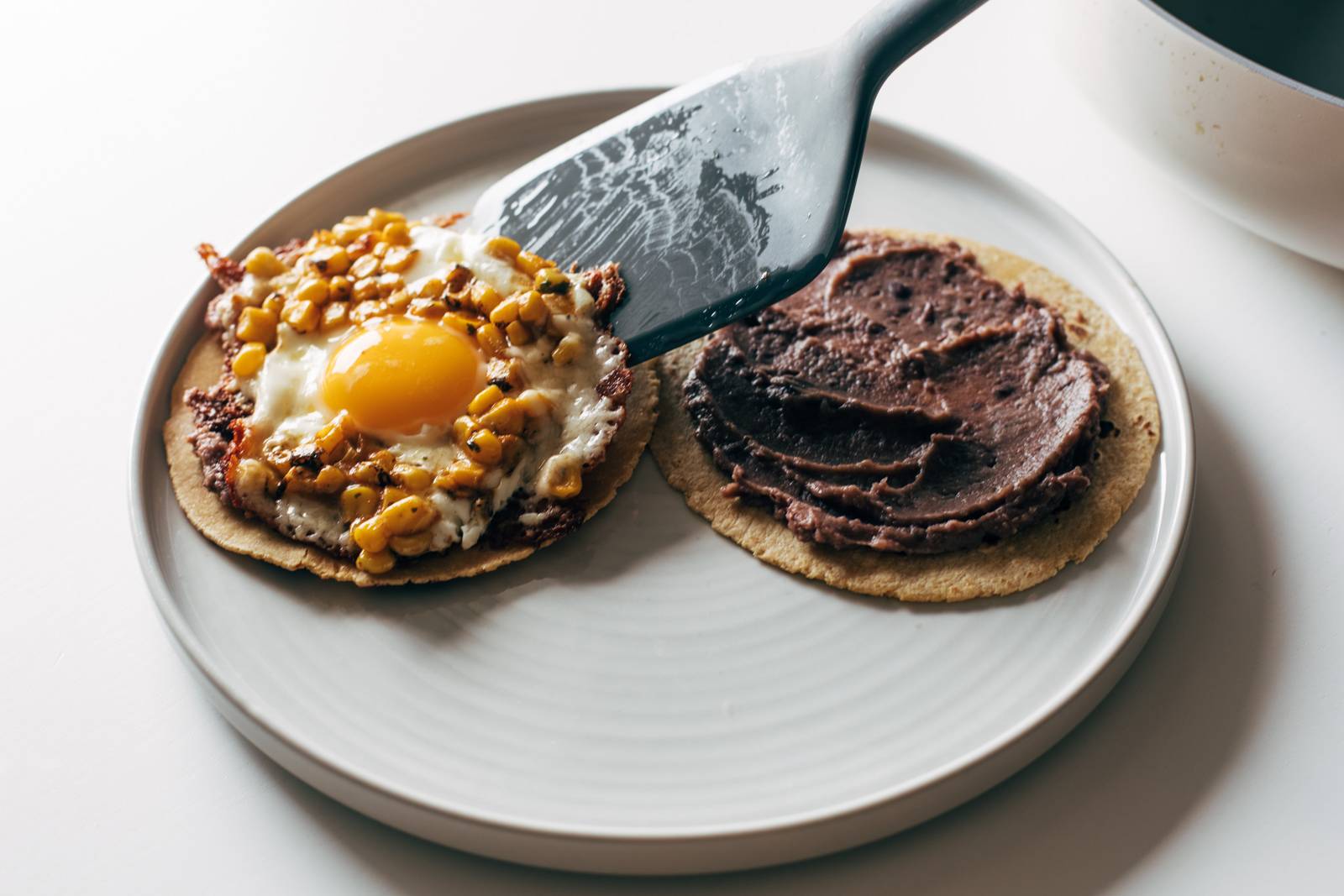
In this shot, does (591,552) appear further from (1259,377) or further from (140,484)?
(1259,377)

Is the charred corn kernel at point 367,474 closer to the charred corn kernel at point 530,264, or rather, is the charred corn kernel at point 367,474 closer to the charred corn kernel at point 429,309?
the charred corn kernel at point 429,309

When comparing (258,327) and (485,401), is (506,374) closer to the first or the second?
(485,401)

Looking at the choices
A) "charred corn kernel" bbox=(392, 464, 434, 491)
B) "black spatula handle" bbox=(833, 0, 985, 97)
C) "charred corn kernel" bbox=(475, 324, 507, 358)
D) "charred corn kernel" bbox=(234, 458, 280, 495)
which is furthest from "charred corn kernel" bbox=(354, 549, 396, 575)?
"black spatula handle" bbox=(833, 0, 985, 97)

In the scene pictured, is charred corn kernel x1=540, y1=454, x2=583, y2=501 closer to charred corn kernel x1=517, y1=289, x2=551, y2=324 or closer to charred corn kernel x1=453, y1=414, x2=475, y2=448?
charred corn kernel x1=453, y1=414, x2=475, y2=448

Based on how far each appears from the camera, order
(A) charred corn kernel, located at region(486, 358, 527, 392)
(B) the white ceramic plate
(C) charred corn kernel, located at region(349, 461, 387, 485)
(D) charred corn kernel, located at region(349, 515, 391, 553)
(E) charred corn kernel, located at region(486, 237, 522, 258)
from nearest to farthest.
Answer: (B) the white ceramic plate → (D) charred corn kernel, located at region(349, 515, 391, 553) → (C) charred corn kernel, located at region(349, 461, 387, 485) → (A) charred corn kernel, located at region(486, 358, 527, 392) → (E) charred corn kernel, located at region(486, 237, 522, 258)

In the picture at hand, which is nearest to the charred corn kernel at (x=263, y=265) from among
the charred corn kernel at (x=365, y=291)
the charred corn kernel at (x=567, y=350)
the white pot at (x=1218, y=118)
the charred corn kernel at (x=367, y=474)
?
the charred corn kernel at (x=365, y=291)

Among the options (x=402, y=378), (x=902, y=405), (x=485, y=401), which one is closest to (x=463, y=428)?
(x=485, y=401)
